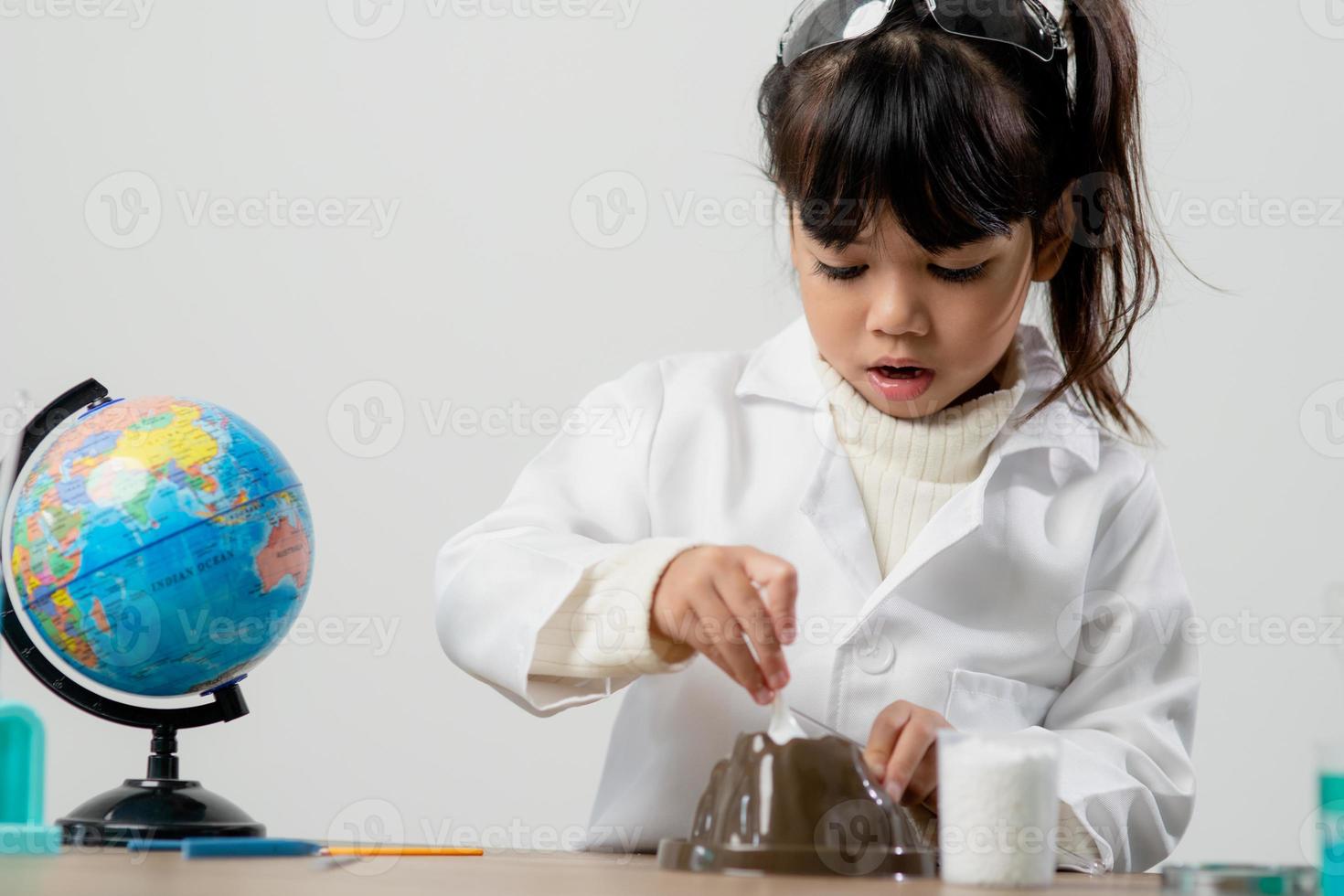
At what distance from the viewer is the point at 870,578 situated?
1.18 metres

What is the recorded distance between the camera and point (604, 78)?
2.12 metres

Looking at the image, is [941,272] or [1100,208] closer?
[941,272]

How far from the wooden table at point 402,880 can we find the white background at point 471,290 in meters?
1.15

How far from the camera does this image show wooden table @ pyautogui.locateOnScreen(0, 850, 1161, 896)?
0.70m

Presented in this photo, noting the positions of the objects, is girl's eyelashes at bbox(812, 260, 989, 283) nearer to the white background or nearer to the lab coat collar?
the lab coat collar

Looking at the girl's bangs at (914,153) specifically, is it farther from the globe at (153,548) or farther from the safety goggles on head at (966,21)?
the globe at (153,548)

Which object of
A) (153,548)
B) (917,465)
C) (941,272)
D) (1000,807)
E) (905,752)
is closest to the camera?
(1000,807)

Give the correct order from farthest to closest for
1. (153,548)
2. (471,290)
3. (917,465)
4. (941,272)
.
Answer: (471,290) < (917,465) < (941,272) < (153,548)

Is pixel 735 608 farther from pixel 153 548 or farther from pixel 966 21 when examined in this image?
pixel 966 21

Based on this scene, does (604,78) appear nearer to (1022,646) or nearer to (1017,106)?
(1017,106)

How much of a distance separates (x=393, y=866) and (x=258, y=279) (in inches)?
57.5

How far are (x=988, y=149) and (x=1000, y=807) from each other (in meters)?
0.58

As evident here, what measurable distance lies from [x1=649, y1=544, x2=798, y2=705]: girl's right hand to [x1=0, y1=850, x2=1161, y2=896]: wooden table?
0.42 feet

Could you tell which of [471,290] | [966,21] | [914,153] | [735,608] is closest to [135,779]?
[735,608]
